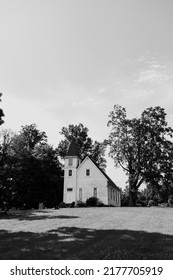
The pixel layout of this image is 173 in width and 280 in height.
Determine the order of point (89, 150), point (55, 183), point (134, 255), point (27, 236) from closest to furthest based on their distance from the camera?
point (134, 255) → point (27, 236) → point (55, 183) → point (89, 150)

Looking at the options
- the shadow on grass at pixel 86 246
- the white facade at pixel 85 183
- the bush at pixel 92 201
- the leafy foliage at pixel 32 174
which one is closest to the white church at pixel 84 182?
the white facade at pixel 85 183

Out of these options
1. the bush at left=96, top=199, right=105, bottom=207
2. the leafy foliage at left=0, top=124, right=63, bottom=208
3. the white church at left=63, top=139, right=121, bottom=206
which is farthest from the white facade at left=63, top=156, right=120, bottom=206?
the leafy foliage at left=0, top=124, right=63, bottom=208

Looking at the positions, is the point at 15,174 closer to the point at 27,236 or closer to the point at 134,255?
the point at 27,236

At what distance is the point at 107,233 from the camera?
15328 millimetres

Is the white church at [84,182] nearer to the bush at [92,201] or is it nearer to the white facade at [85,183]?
the white facade at [85,183]

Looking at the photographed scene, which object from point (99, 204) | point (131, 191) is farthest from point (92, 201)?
point (131, 191)

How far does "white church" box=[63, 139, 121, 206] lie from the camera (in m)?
50.4

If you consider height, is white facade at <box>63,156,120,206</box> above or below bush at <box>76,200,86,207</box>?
above

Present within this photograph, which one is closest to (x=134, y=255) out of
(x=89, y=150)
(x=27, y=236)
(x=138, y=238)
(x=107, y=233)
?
(x=138, y=238)

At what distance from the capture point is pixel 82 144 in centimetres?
7300

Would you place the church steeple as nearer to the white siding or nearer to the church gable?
the white siding

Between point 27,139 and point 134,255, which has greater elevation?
point 27,139

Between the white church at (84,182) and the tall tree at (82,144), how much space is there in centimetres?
1830

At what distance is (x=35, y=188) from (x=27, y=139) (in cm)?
1887
